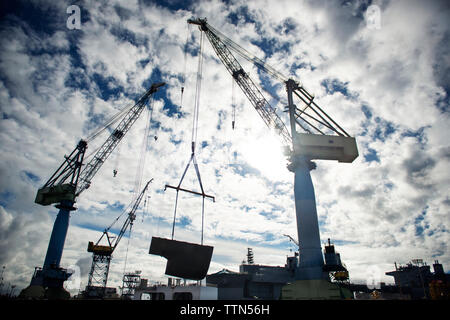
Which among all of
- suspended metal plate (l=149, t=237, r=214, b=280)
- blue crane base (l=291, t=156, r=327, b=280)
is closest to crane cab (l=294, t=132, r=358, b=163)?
blue crane base (l=291, t=156, r=327, b=280)

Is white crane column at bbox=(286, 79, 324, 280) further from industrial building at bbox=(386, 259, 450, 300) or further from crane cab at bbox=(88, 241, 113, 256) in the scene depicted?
crane cab at bbox=(88, 241, 113, 256)

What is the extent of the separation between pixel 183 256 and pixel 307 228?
17.6 m

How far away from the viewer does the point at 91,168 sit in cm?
5447

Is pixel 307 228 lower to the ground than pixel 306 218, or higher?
lower

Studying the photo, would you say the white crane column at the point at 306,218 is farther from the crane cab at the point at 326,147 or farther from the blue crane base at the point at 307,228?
the crane cab at the point at 326,147

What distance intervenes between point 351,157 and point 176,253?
95.0 feet

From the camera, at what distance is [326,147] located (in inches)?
1366

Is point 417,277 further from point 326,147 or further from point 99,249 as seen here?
point 99,249

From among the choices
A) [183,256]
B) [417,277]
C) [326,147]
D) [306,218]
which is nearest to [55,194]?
[183,256]
